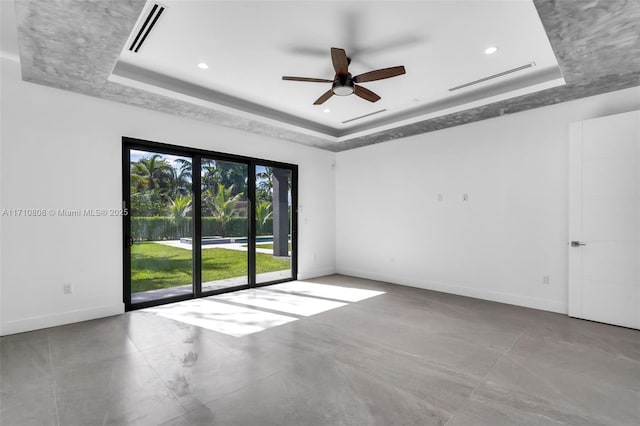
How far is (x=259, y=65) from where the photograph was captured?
141 inches

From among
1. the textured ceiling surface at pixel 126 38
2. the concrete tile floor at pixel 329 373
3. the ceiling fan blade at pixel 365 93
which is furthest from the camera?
the ceiling fan blade at pixel 365 93

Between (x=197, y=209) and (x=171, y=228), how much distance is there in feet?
1.63

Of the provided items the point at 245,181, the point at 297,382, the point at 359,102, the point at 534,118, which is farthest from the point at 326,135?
the point at 297,382

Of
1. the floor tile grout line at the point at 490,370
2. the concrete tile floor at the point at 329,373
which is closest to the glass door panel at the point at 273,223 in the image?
the concrete tile floor at the point at 329,373

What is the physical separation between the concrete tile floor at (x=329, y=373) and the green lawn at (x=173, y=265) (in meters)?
0.72

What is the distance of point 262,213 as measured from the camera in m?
5.95

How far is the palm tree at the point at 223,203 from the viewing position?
5.23m

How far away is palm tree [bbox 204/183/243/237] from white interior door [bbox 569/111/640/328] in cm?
520

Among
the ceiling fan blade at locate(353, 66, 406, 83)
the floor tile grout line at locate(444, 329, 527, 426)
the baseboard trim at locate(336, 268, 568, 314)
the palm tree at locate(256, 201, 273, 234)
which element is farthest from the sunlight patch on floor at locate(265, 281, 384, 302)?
the ceiling fan blade at locate(353, 66, 406, 83)

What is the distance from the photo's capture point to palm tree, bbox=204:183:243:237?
523cm

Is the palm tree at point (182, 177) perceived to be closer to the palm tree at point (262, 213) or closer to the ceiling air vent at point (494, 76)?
the palm tree at point (262, 213)

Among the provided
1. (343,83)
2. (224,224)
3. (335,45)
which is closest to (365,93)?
(343,83)

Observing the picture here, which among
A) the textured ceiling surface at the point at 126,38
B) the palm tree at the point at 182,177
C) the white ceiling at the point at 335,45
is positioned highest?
the white ceiling at the point at 335,45

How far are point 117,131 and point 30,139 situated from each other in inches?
36.0
